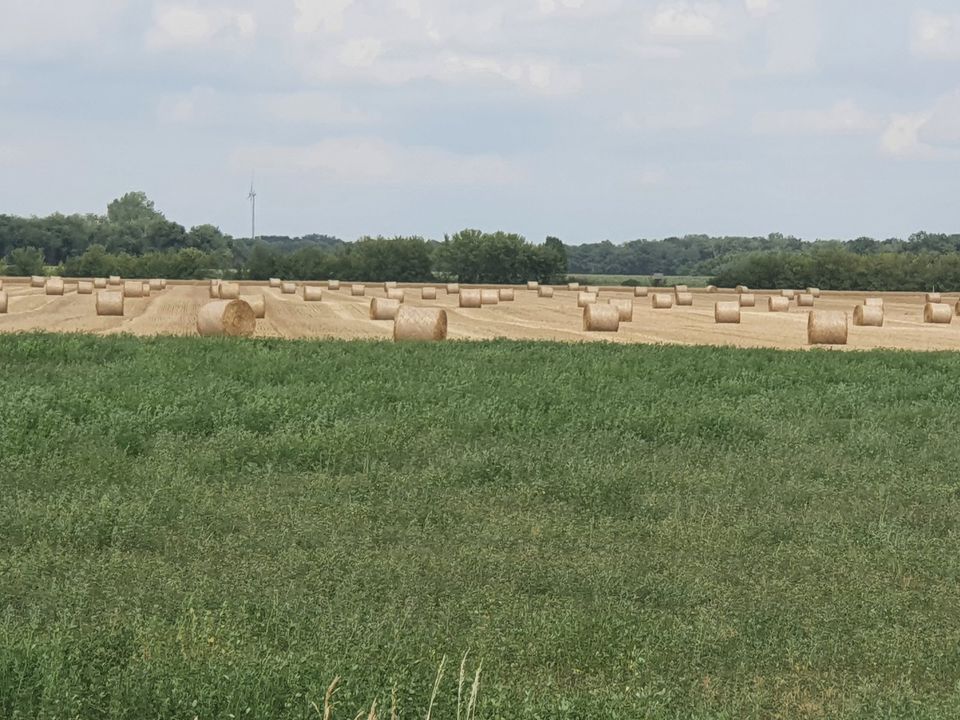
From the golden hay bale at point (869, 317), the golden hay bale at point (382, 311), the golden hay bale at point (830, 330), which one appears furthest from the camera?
the golden hay bale at point (382, 311)

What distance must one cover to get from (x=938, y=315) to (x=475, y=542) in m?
40.1

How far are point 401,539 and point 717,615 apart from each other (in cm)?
337

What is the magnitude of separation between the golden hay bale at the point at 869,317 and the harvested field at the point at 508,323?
771mm

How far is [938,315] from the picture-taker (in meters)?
48.0

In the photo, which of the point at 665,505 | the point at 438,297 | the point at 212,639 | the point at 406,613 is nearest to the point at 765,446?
→ the point at 665,505

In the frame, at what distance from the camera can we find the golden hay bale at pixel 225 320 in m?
Result: 32.7

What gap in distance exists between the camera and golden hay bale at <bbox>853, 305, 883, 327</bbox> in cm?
4372

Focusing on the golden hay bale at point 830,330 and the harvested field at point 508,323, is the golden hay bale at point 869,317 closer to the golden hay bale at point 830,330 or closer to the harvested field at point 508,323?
the harvested field at point 508,323

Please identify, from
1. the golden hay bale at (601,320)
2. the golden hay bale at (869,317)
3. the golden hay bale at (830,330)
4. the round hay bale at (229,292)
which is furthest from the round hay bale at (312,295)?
the golden hay bale at (830,330)

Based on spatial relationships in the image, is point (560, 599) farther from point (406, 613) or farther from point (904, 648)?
point (904, 648)

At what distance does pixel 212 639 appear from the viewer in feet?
28.5

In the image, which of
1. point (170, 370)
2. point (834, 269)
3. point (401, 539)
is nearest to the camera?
point (401, 539)

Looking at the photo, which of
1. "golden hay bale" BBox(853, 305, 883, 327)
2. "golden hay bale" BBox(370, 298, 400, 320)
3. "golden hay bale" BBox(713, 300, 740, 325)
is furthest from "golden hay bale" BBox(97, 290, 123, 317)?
"golden hay bale" BBox(853, 305, 883, 327)

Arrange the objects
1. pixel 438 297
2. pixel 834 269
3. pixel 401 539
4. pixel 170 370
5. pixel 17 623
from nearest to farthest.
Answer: pixel 17 623, pixel 401 539, pixel 170 370, pixel 438 297, pixel 834 269
